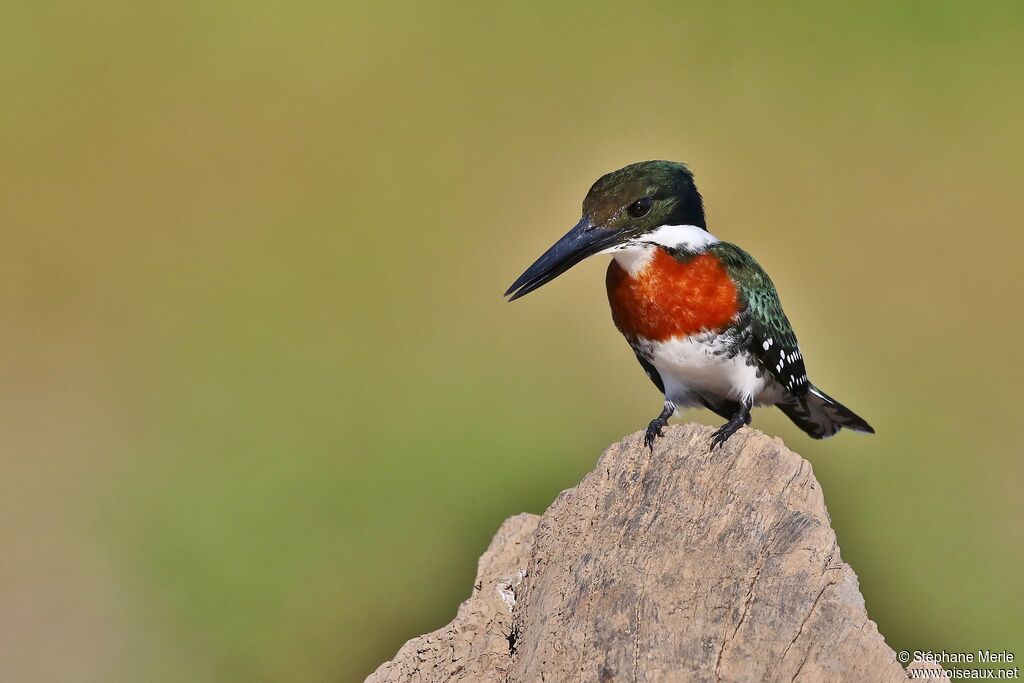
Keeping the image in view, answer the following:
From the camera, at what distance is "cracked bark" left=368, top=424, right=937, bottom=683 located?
2.71 meters

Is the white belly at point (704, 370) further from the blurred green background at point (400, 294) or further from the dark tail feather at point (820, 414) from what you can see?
the blurred green background at point (400, 294)

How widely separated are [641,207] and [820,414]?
1.14 meters

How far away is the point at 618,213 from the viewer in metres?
3.72

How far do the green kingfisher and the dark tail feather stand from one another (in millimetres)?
164

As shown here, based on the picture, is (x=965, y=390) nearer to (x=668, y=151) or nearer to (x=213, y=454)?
(x=668, y=151)

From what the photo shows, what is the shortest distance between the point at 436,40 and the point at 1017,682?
5711mm

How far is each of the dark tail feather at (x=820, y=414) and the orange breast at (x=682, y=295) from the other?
0.58m

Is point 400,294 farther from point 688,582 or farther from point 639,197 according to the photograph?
point 688,582

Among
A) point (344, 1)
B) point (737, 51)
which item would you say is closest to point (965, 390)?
point (737, 51)

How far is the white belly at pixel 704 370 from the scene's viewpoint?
12.7 feet

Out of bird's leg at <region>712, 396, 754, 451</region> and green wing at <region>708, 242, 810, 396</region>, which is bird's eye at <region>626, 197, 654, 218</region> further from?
bird's leg at <region>712, 396, 754, 451</region>

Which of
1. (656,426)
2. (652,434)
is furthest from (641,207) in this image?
(652,434)

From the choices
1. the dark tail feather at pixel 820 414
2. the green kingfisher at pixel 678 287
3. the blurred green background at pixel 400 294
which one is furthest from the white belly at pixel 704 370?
the blurred green background at pixel 400 294

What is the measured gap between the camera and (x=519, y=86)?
869 centimetres
